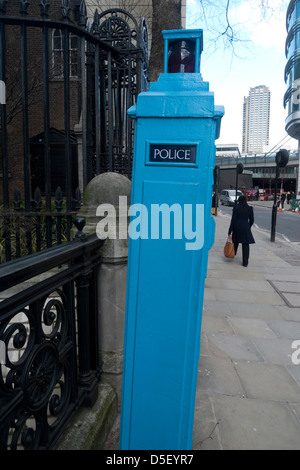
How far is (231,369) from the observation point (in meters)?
3.24

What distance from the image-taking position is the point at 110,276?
2.49 m

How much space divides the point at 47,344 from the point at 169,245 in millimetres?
811

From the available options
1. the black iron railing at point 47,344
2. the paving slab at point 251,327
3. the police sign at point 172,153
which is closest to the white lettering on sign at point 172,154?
the police sign at point 172,153

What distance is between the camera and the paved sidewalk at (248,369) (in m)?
2.31

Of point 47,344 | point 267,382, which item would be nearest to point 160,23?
point 267,382

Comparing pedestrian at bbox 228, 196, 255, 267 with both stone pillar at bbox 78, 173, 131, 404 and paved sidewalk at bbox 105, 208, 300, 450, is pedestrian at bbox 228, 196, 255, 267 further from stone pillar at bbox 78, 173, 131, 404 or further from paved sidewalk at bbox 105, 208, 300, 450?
stone pillar at bbox 78, 173, 131, 404

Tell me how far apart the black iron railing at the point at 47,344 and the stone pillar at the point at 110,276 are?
144 millimetres

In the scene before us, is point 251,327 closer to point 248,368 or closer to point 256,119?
point 248,368

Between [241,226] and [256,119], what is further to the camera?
[256,119]

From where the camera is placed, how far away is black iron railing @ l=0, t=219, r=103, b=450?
1.40 m

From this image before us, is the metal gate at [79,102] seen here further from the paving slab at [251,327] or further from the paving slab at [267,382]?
the paving slab at [251,327]
